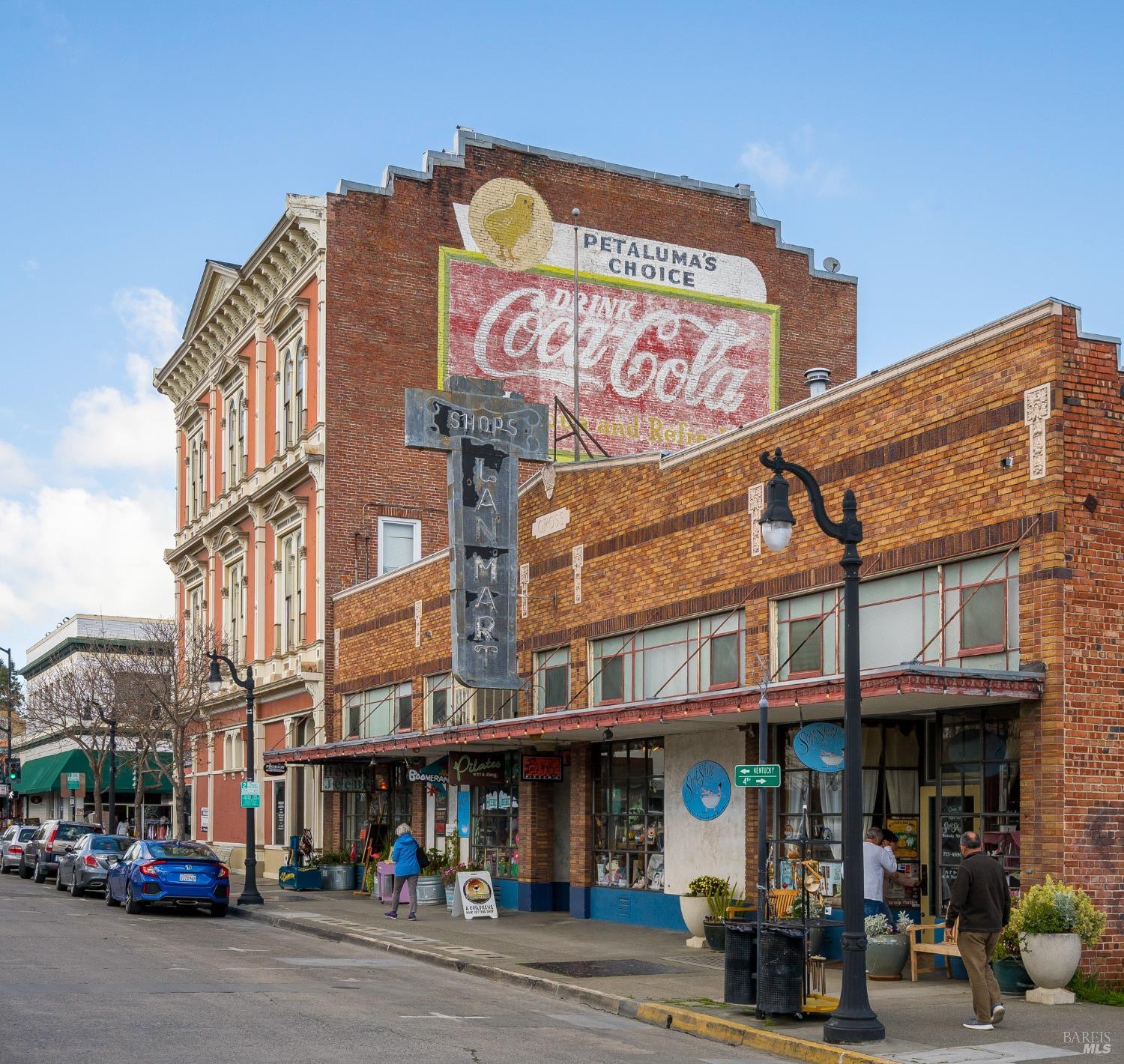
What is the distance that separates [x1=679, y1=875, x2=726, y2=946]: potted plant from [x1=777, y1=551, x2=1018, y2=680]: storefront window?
123 inches

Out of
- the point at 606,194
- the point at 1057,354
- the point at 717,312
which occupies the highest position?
the point at 606,194

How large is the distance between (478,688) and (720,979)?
11082mm

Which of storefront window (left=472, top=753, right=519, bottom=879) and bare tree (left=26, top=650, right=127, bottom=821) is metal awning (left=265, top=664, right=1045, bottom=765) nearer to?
storefront window (left=472, top=753, right=519, bottom=879)

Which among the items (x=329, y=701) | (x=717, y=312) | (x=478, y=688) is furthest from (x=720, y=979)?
(x=717, y=312)

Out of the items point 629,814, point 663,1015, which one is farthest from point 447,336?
point 663,1015

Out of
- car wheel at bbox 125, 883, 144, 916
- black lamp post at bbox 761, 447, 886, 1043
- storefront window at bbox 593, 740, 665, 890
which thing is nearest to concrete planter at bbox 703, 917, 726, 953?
storefront window at bbox 593, 740, 665, 890

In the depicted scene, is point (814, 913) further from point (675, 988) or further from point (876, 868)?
point (675, 988)

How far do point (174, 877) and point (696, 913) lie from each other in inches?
430

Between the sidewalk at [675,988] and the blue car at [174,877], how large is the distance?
1.58 meters

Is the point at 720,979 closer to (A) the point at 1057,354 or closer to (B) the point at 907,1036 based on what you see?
(B) the point at 907,1036

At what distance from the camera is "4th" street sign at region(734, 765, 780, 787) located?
15.3 meters

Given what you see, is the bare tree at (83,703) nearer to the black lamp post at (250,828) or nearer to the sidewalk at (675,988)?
the black lamp post at (250,828)

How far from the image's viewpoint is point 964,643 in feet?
58.5

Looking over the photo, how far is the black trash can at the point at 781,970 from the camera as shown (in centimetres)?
1439
